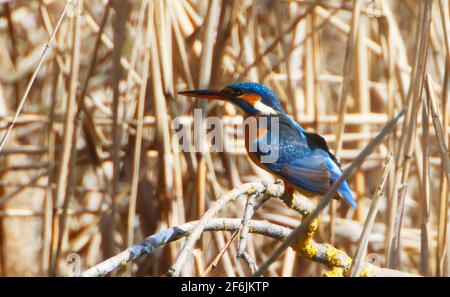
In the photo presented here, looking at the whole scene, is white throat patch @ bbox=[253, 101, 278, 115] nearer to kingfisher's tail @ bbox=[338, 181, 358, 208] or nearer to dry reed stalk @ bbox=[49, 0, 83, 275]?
kingfisher's tail @ bbox=[338, 181, 358, 208]

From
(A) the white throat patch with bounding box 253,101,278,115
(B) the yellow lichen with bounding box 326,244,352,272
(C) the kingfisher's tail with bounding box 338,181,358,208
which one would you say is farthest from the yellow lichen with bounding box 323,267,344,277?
(A) the white throat patch with bounding box 253,101,278,115

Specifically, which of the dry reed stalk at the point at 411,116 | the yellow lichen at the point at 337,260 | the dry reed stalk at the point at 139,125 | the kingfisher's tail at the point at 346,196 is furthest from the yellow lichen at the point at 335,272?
the dry reed stalk at the point at 139,125

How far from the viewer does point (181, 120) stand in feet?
7.71

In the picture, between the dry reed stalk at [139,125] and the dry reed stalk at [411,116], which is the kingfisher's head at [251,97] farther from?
the dry reed stalk at [411,116]

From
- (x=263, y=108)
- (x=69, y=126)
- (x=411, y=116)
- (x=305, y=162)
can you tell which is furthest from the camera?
(x=263, y=108)

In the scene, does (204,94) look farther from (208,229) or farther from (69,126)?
(208,229)

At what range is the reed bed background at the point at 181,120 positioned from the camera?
2.02m

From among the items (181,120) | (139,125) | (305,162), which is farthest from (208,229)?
(181,120)

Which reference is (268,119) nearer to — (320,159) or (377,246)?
(320,159)

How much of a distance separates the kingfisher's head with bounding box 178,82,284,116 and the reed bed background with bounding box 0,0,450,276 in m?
0.11

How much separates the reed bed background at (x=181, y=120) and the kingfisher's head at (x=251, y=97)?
11cm

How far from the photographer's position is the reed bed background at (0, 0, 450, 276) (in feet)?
6.62

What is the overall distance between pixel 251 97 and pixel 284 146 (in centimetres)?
22
